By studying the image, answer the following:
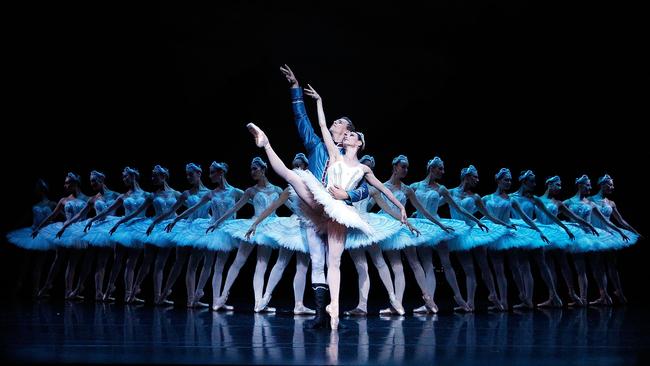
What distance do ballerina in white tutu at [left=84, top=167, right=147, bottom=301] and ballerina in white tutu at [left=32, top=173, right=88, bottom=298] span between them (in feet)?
1.39

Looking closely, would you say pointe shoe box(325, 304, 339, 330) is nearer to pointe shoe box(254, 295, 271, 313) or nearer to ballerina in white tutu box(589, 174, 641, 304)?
pointe shoe box(254, 295, 271, 313)

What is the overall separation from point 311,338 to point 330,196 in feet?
3.28

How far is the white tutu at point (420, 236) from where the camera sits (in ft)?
23.1

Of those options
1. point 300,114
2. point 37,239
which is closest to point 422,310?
point 300,114

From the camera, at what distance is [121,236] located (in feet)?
27.4

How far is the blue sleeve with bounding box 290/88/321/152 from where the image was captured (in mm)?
6504

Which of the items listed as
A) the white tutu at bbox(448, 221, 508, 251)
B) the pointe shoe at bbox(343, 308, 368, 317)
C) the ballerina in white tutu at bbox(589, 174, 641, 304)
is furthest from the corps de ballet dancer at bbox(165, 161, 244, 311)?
the ballerina in white tutu at bbox(589, 174, 641, 304)

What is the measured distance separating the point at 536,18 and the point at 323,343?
6421 millimetres

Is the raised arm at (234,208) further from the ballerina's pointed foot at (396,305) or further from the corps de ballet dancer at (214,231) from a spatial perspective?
the ballerina's pointed foot at (396,305)

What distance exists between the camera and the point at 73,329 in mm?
5348

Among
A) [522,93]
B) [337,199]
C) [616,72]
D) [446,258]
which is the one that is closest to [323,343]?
[337,199]

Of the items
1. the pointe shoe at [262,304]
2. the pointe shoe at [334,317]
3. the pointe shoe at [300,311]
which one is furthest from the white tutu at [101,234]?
the pointe shoe at [334,317]

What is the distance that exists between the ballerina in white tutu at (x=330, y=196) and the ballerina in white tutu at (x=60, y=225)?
13.8 ft

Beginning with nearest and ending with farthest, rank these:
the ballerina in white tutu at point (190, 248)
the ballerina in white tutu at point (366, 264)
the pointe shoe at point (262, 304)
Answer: the ballerina in white tutu at point (366, 264), the pointe shoe at point (262, 304), the ballerina in white tutu at point (190, 248)
